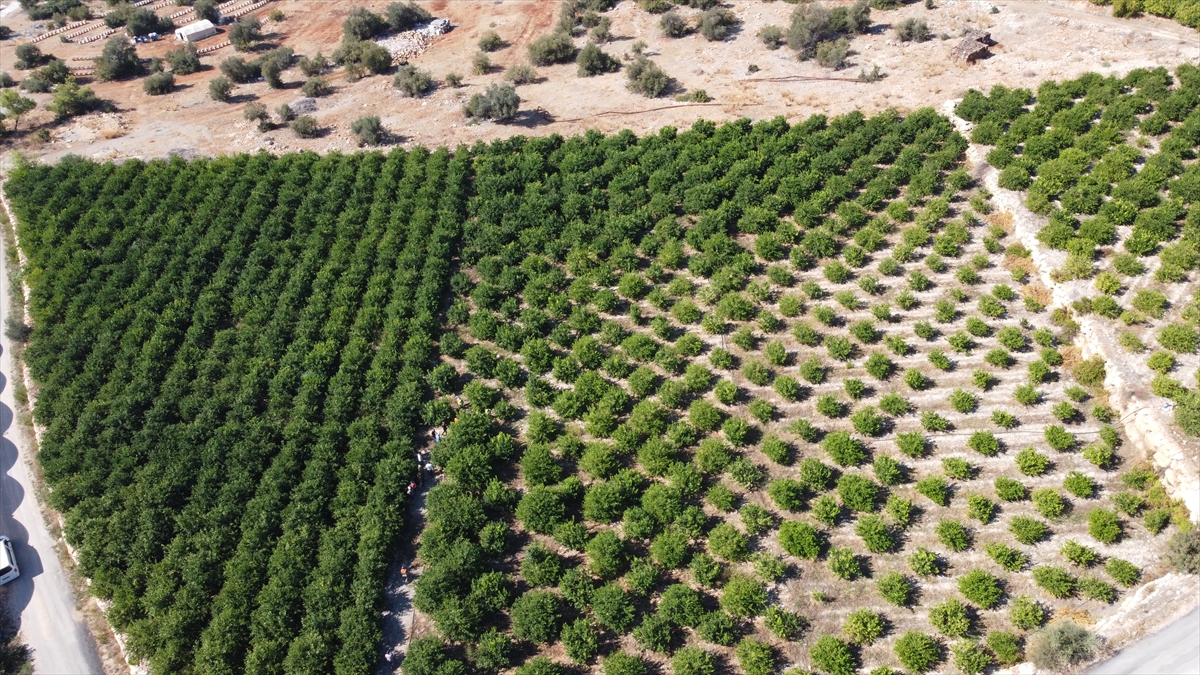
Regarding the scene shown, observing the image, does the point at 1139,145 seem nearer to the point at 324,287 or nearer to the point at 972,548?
the point at 972,548

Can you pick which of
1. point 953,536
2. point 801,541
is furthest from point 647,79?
point 953,536

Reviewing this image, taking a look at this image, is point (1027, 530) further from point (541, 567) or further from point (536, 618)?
point (536, 618)

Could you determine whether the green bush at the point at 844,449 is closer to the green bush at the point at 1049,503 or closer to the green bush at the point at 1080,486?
the green bush at the point at 1049,503

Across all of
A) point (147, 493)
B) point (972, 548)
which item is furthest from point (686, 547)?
point (147, 493)

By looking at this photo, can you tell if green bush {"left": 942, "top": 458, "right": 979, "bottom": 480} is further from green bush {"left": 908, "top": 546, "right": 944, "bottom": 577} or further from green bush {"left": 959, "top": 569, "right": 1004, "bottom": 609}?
green bush {"left": 959, "top": 569, "right": 1004, "bottom": 609}

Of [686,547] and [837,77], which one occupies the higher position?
[837,77]
